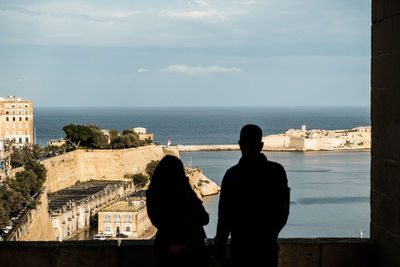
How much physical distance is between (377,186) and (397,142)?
355mm

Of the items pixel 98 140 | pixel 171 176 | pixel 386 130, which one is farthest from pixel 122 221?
pixel 171 176

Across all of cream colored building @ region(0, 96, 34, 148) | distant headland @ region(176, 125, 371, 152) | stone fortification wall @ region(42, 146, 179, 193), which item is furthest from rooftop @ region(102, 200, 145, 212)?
distant headland @ region(176, 125, 371, 152)

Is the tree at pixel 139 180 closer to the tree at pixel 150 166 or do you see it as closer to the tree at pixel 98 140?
the tree at pixel 150 166

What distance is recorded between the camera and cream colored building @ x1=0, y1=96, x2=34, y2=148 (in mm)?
44281

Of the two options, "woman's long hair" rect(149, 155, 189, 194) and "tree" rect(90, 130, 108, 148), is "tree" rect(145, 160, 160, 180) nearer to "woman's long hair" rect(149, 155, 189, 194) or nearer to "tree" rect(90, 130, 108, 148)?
"tree" rect(90, 130, 108, 148)

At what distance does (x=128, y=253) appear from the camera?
3410mm

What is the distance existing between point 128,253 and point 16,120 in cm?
4370

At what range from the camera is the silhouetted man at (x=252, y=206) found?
8.82 ft

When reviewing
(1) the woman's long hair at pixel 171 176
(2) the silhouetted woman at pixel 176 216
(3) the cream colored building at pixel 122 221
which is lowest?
(3) the cream colored building at pixel 122 221

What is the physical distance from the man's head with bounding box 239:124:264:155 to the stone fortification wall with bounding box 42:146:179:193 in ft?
105

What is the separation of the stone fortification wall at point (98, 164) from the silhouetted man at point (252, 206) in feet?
104

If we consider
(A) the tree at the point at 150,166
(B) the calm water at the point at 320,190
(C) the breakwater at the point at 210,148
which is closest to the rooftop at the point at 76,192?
(A) the tree at the point at 150,166

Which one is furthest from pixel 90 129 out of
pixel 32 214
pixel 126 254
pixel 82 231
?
pixel 126 254

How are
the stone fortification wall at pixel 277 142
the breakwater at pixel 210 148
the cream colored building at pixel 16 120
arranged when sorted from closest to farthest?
the cream colored building at pixel 16 120, the breakwater at pixel 210 148, the stone fortification wall at pixel 277 142
